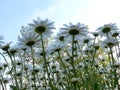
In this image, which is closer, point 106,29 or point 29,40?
point 29,40

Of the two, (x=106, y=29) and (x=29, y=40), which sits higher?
(x=106, y=29)

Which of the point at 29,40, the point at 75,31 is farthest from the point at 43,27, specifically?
the point at 75,31

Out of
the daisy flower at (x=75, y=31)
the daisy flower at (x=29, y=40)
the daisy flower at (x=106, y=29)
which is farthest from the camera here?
the daisy flower at (x=106, y=29)

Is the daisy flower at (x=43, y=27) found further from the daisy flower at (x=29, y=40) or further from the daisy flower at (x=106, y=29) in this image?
the daisy flower at (x=106, y=29)

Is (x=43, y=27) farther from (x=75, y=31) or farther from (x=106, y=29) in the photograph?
(x=106, y=29)

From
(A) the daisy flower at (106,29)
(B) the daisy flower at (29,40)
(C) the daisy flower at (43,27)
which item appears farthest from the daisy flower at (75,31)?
(A) the daisy flower at (106,29)

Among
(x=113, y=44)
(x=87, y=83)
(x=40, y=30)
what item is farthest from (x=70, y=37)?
(x=113, y=44)
